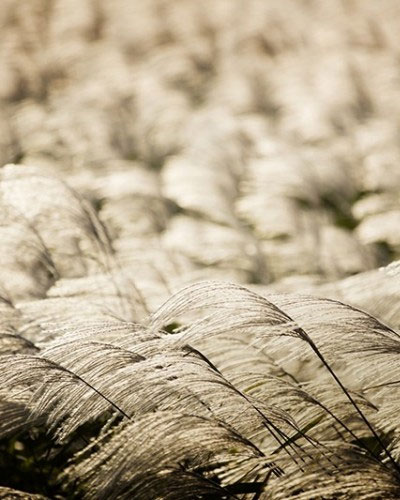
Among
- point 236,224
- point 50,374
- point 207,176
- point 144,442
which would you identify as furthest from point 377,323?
point 207,176

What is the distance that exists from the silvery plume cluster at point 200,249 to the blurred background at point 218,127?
25mm

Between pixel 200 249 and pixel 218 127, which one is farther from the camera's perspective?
pixel 218 127

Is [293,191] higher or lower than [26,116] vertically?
lower

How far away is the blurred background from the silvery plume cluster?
0.03m

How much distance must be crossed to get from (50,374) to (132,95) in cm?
575

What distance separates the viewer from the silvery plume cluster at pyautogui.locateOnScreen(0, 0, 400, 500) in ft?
6.29

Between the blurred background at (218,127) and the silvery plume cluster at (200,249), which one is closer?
the silvery plume cluster at (200,249)

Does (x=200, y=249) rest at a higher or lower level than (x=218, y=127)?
lower

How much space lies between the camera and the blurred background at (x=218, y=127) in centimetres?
472

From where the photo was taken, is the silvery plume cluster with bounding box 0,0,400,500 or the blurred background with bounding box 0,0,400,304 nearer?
the silvery plume cluster with bounding box 0,0,400,500

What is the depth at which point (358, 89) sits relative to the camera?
755 cm

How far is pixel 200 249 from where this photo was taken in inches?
176

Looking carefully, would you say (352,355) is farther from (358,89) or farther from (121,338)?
(358,89)

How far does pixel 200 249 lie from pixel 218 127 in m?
2.39
